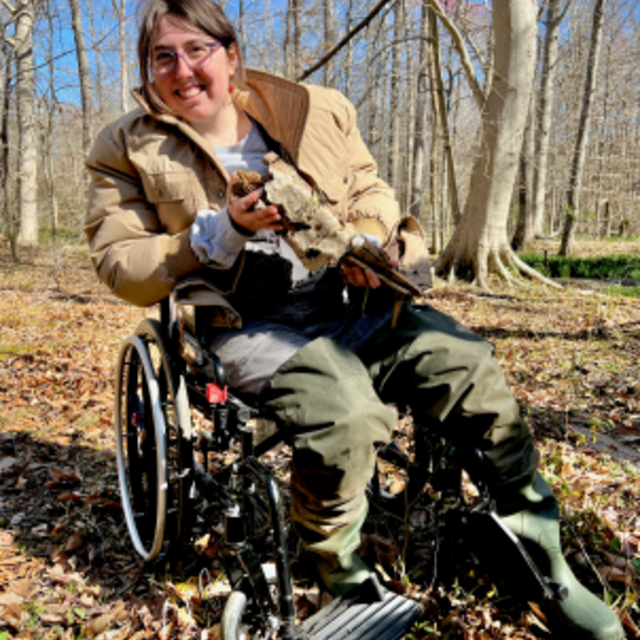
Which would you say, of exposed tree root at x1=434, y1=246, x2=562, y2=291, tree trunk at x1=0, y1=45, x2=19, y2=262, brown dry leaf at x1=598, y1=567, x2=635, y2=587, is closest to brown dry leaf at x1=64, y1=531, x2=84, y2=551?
brown dry leaf at x1=598, y1=567, x2=635, y2=587

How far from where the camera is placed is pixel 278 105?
2.00 metres

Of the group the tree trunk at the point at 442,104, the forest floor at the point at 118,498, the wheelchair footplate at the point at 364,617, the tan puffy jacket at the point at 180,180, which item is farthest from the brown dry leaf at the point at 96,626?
the tree trunk at the point at 442,104

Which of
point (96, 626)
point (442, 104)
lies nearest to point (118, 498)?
point (96, 626)

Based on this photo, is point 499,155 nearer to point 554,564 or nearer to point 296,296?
point 296,296

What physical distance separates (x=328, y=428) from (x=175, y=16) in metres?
1.40

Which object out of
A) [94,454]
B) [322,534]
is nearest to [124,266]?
[322,534]

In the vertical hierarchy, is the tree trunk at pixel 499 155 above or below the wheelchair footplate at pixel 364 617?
above

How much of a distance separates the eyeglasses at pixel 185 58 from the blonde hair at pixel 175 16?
0.16 feet

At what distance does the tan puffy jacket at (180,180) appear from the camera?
1.74 m

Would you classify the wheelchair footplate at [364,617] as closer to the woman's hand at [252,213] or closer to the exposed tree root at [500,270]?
the woman's hand at [252,213]

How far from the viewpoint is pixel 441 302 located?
7.20m

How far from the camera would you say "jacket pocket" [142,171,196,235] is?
1.79 m

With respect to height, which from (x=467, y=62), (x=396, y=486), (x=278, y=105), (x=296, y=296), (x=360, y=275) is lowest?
(x=396, y=486)

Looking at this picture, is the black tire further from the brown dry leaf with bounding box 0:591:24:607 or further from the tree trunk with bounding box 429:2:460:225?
the tree trunk with bounding box 429:2:460:225
